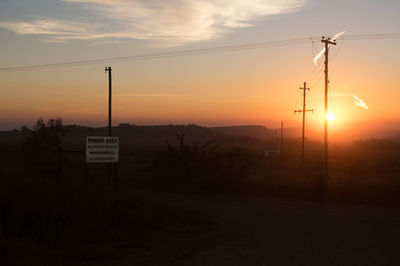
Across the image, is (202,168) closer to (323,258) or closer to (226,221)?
(226,221)

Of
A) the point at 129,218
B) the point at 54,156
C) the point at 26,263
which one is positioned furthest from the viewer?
the point at 54,156

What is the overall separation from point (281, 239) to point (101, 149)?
9.81 metres

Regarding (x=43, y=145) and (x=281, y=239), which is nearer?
(x=281, y=239)

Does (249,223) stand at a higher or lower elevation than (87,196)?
lower

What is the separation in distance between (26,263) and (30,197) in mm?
4797

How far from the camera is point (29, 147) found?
107 feet

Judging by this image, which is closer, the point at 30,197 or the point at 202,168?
the point at 30,197

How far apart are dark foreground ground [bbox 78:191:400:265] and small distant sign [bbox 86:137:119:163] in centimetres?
436

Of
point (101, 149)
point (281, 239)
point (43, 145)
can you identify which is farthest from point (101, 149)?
point (43, 145)

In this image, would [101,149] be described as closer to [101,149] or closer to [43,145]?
[101,149]

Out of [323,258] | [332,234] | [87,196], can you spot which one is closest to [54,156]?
[87,196]

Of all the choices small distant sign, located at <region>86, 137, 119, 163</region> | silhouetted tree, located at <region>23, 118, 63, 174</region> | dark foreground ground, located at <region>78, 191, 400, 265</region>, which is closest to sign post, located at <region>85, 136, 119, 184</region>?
small distant sign, located at <region>86, 137, 119, 163</region>

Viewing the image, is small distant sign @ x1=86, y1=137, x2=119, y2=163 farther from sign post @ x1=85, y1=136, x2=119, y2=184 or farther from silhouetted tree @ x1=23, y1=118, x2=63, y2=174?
silhouetted tree @ x1=23, y1=118, x2=63, y2=174

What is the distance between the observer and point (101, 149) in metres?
20.7
